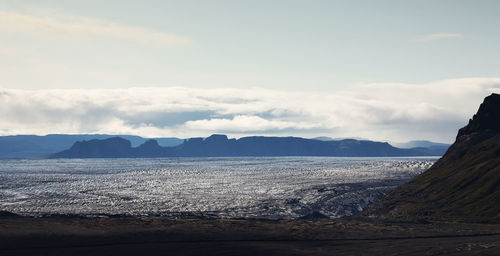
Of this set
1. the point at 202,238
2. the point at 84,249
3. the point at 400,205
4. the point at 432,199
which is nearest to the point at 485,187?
the point at 432,199

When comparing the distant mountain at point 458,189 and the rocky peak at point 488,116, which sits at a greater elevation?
the rocky peak at point 488,116

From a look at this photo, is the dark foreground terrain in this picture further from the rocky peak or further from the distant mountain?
the rocky peak

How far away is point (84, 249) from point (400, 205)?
228 feet

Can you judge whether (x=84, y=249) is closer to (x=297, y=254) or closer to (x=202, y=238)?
(x=202, y=238)

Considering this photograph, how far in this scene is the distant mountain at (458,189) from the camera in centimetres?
8731

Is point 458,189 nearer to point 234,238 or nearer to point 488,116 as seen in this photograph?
point 488,116

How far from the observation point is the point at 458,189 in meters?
98.5

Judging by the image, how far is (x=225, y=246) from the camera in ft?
174

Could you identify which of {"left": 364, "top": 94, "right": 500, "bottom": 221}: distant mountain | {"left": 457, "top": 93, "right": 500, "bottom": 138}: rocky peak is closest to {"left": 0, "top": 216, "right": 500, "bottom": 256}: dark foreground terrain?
{"left": 364, "top": 94, "right": 500, "bottom": 221}: distant mountain

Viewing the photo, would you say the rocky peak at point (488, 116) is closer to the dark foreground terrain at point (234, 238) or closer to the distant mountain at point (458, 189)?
the distant mountain at point (458, 189)

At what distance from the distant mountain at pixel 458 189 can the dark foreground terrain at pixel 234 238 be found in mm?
15772

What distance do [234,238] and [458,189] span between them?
197 feet

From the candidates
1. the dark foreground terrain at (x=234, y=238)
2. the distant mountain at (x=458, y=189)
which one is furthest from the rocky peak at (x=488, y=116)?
the dark foreground terrain at (x=234, y=238)

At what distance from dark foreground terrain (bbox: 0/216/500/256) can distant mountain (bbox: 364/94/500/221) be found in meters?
15.8
